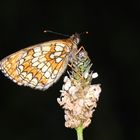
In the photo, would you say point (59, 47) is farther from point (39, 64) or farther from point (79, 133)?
point (79, 133)

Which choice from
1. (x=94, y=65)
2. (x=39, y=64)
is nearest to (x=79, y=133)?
(x=39, y=64)

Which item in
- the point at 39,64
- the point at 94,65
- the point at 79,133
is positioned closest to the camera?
the point at 79,133

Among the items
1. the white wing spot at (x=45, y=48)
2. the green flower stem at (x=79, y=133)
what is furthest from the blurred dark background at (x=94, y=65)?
the green flower stem at (x=79, y=133)

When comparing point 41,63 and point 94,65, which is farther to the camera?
point 94,65

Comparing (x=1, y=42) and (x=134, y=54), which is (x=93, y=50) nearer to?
(x=134, y=54)

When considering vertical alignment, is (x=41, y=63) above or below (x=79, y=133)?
above

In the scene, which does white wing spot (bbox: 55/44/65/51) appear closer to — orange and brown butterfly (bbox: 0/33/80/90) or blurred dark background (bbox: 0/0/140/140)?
orange and brown butterfly (bbox: 0/33/80/90)

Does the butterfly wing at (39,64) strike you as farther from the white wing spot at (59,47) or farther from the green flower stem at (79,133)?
the green flower stem at (79,133)
